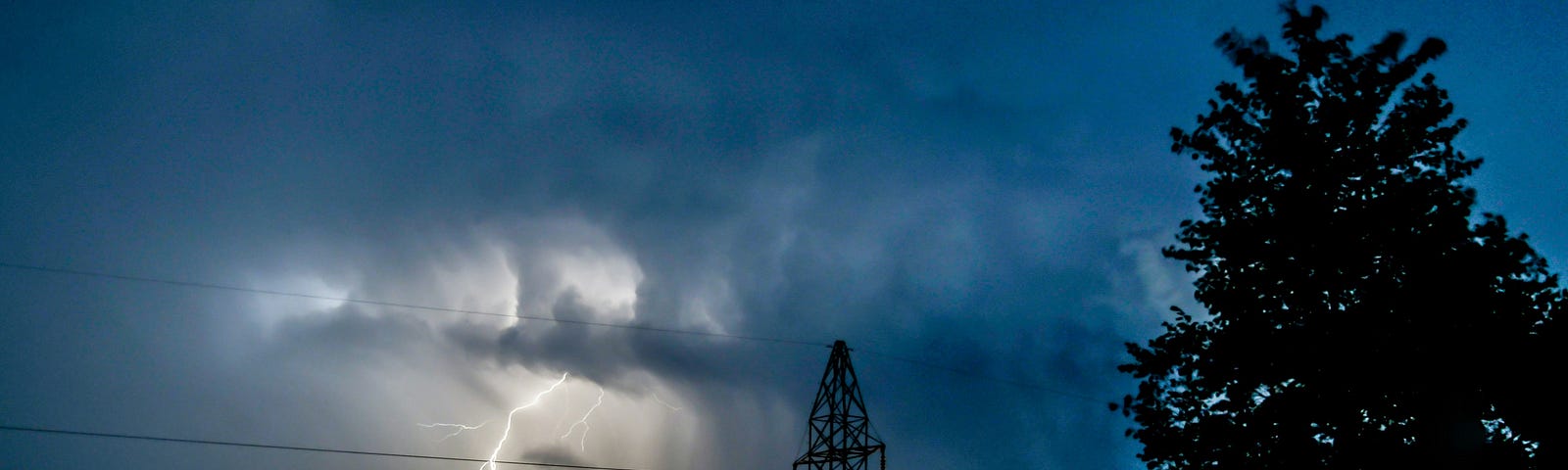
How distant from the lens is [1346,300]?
9344mm

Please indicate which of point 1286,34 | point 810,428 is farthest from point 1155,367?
point 810,428

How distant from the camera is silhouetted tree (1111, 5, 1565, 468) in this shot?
8242 mm

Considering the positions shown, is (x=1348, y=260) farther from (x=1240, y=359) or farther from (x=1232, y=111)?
(x=1232, y=111)

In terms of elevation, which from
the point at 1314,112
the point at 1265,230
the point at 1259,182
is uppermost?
the point at 1314,112

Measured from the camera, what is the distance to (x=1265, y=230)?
32.0 feet

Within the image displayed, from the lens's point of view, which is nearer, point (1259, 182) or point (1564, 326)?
point (1564, 326)

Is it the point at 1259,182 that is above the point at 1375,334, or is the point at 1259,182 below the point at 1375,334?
above

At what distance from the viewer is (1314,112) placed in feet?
32.9

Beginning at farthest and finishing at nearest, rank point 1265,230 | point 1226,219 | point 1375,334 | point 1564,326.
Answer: point 1226,219 < point 1265,230 < point 1375,334 < point 1564,326

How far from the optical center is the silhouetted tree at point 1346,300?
824cm

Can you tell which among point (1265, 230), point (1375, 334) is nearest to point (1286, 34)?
point (1265, 230)

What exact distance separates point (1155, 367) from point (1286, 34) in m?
5.02

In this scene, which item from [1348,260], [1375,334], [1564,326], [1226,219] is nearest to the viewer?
[1564,326]

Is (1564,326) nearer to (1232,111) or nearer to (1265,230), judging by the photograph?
(1265,230)
